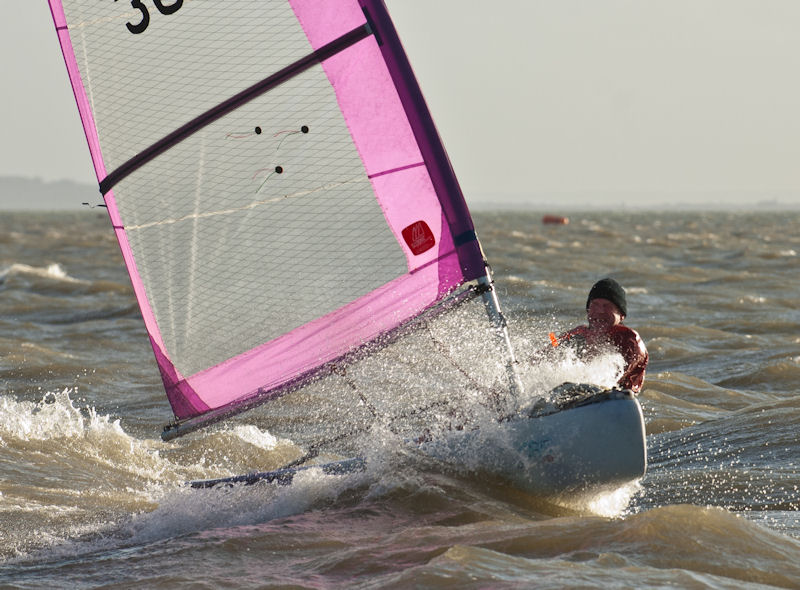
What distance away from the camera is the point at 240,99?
609 cm

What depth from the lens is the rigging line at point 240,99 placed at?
5918mm

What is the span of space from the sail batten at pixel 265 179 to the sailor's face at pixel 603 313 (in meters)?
0.78

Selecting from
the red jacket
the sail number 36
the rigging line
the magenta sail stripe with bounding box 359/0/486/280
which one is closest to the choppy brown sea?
the red jacket

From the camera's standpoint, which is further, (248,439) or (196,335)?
(248,439)

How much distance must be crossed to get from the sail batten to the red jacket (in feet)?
2.63

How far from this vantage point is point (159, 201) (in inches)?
251

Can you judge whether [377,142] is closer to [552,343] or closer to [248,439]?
[552,343]

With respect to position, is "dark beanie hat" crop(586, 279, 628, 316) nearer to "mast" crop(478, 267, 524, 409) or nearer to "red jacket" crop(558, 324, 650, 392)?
"red jacket" crop(558, 324, 650, 392)

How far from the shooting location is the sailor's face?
20.5 ft

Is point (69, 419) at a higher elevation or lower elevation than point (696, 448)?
higher

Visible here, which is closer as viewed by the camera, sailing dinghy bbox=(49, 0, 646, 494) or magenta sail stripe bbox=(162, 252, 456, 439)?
sailing dinghy bbox=(49, 0, 646, 494)

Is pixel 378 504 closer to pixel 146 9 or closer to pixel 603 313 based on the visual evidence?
pixel 603 313

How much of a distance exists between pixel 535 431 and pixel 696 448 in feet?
8.37

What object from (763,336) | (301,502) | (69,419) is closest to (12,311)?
(69,419)
